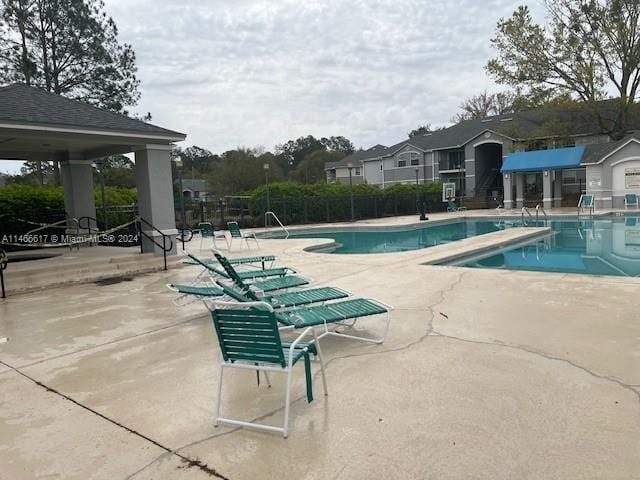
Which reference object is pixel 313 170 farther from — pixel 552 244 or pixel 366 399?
pixel 366 399

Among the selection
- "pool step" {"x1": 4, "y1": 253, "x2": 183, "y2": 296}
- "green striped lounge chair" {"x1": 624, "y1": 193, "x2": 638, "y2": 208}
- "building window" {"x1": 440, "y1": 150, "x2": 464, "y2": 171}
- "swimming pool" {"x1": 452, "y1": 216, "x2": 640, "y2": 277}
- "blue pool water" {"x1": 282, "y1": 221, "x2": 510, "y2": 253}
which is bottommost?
"swimming pool" {"x1": 452, "y1": 216, "x2": 640, "y2": 277}

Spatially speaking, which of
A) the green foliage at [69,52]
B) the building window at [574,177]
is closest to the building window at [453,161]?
the building window at [574,177]

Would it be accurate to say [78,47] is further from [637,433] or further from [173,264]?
[637,433]

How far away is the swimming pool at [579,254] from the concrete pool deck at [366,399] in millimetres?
4313

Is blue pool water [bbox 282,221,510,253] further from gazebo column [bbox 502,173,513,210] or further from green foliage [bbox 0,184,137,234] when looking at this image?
green foliage [bbox 0,184,137,234]

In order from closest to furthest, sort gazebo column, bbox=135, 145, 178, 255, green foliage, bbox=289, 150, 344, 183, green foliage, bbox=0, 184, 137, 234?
gazebo column, bbox=135, 145, 178, 255
green foliage, bbox=0, 184, 137, 234
green foliage, bbox=289, 150, 344, 183

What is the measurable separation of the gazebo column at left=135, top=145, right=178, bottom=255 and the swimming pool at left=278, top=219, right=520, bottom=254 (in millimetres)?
5769

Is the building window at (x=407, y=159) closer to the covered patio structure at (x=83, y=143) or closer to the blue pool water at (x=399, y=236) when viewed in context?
the blue pool water at (x=399, y=236)

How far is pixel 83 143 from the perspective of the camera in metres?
11.9

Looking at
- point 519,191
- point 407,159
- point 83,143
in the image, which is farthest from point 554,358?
point 407,159

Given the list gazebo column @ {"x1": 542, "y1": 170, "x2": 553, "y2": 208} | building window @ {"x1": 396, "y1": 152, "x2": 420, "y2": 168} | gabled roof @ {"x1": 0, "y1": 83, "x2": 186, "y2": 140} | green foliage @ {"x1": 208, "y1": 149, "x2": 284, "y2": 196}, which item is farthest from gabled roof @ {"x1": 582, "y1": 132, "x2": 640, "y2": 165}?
gabled roof @ {"x1": 0, "y1": 83, "x2": 186, "y2": 140}

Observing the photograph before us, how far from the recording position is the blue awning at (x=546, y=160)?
96.9ft

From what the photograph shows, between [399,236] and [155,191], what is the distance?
1114cm

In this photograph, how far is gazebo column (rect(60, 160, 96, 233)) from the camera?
14.1 metres
